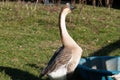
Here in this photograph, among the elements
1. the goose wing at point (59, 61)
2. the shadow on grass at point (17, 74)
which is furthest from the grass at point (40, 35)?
the goose wing at point (59, 61)

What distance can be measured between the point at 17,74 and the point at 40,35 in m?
3.15

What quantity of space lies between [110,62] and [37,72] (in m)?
1.18

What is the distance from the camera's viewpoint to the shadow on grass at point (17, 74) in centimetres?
687

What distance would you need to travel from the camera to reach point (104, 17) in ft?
42.6

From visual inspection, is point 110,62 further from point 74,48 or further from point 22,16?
point 22,16

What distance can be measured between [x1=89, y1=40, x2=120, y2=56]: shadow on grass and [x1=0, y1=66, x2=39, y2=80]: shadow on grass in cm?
199

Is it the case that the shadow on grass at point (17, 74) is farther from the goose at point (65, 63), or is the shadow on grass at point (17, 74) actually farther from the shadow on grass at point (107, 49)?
the shadow on grass at point (107, 49)

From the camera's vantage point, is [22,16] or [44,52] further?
[22,16]

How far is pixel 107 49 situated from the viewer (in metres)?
9.23

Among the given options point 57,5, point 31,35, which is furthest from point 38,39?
point 57,5

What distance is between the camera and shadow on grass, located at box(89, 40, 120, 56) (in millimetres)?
8828

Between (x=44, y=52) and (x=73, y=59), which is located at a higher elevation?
(x=73, y=59)

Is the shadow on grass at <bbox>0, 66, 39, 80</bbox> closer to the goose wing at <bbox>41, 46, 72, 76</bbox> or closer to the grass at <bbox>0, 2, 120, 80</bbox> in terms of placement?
the grass at <bbox>0, 2, 120, 80</bbox>

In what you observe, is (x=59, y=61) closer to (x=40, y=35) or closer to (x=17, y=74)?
(x=17, y=74)
